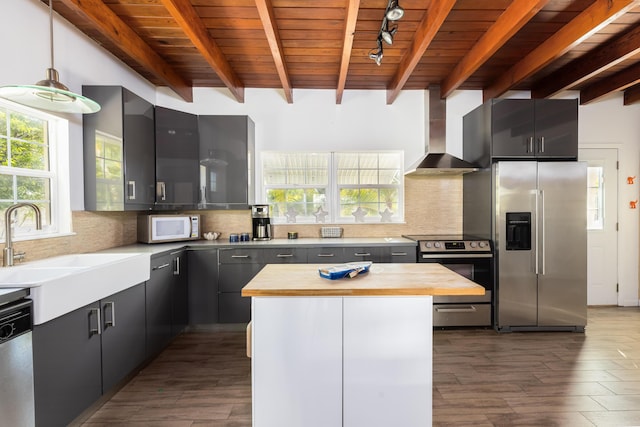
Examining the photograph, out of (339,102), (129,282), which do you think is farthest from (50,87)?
(339,102)

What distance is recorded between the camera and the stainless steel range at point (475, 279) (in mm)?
3604

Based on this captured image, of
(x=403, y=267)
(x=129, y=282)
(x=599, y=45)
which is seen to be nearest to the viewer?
(x=403, y=267)

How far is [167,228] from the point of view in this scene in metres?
3.64

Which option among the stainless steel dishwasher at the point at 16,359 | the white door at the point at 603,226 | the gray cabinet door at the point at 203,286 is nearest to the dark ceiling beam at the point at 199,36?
the gray cabinet door at the point at 203,286

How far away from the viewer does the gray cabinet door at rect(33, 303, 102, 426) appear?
1711 mm

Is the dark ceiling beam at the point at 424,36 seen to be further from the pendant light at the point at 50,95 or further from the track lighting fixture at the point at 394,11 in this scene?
the pendant light at the point at 50,95

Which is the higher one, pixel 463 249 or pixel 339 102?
pixel 339 102

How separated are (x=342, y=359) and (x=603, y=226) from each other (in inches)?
178

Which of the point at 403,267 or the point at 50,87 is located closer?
the point at 50,87

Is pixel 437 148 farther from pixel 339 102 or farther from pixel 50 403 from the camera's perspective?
pixel 50 403

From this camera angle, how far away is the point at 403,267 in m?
2.27

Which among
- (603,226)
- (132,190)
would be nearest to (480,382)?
(603,226)

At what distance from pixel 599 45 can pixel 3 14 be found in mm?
4864

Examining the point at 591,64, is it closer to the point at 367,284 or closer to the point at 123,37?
the point at 367,284
